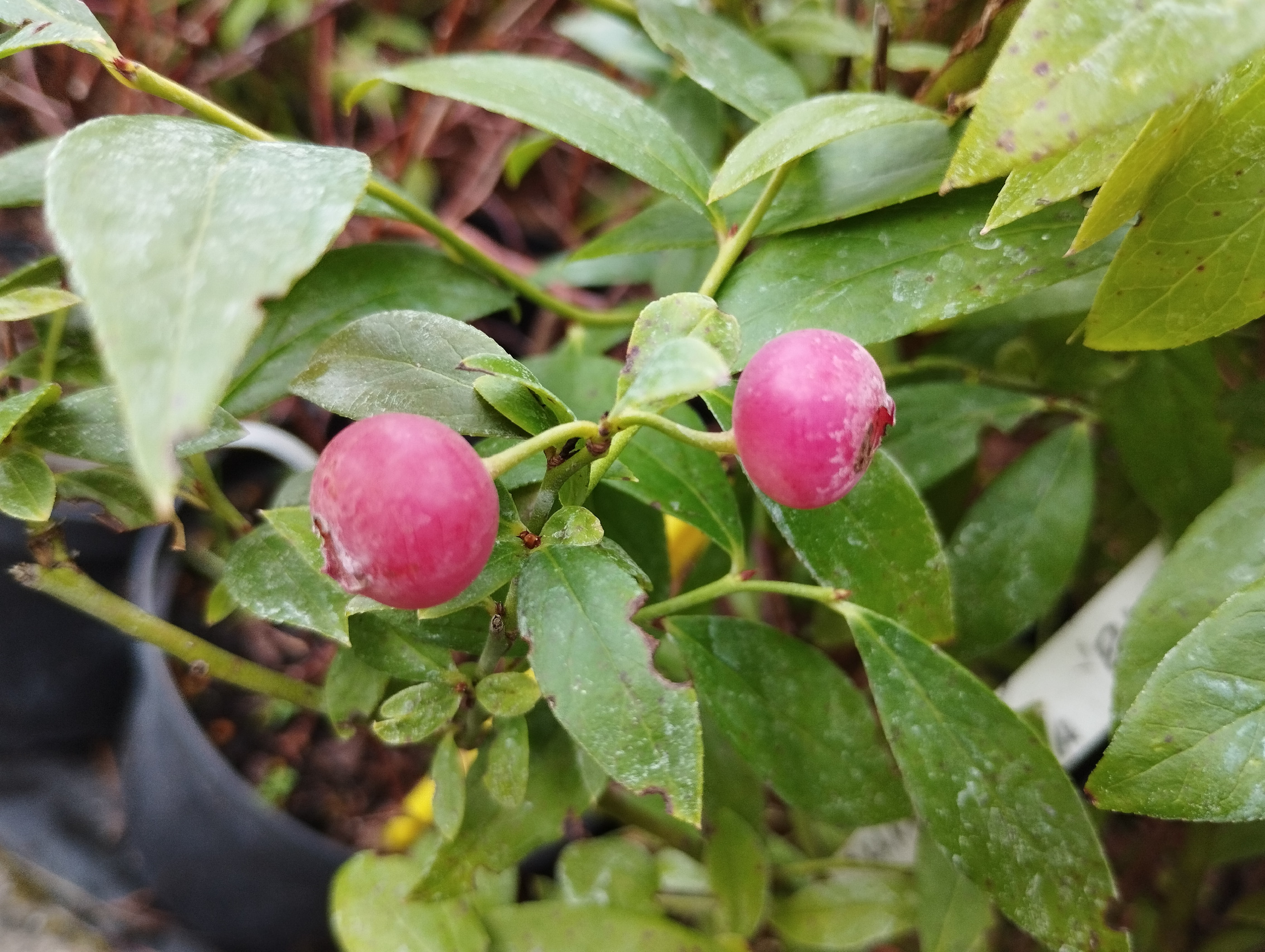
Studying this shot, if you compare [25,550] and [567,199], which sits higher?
[567,199]

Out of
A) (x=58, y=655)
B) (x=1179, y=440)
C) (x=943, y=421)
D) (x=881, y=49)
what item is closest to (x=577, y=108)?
(x=881, y=49)

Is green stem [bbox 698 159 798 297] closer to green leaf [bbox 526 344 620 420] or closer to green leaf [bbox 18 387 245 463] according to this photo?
green leaf [bbox 526 344 620 420]

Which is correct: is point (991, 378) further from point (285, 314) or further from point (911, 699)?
point (285, 314)

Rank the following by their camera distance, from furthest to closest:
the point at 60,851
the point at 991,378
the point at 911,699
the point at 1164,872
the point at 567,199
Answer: the point at 567,199 → the point at 60,851 → the point at 1164,872 → the point at 991,378 → the point at 911,699

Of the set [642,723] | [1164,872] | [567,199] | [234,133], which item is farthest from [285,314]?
[1164,872]

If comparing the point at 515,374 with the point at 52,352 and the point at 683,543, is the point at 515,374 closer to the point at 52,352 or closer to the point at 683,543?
the point at 52,352

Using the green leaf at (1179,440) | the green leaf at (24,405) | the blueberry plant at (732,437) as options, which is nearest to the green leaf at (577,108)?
the blueberry plant at (732,437)

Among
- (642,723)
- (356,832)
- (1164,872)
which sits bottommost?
(356,832)
